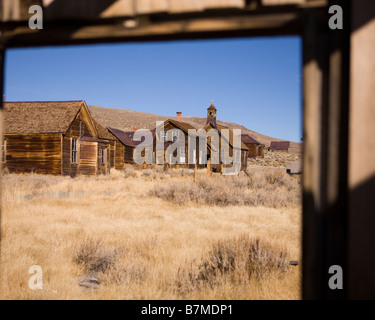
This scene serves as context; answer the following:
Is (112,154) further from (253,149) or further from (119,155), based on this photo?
(253,149)

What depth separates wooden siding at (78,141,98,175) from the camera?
2200 centimetres

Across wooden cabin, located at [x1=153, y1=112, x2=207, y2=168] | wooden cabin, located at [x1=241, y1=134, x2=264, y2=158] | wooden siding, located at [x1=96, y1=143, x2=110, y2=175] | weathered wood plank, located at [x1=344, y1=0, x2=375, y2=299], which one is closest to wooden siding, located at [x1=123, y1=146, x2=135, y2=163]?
wooden cabin, located at [x1=153, y1=112, x2=207, y2=168]

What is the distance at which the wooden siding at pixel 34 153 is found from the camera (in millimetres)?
19312

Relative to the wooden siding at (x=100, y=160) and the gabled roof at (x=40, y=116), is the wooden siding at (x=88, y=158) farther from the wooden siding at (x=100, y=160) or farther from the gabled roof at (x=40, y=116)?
the gabled roof at (x=40, y=116)

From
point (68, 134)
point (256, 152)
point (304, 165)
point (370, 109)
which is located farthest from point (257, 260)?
point (256, 152)

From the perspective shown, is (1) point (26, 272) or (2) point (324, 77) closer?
(2) point (324, 77)

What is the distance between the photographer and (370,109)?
2.03m

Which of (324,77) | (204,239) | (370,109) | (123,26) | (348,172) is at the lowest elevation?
(204,239)

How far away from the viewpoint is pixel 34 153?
19.6 meters

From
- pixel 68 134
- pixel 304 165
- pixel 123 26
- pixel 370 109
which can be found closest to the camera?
pixel 370 109

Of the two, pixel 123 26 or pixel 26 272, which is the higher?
pixel 123 26

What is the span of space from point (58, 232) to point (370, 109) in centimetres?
613
